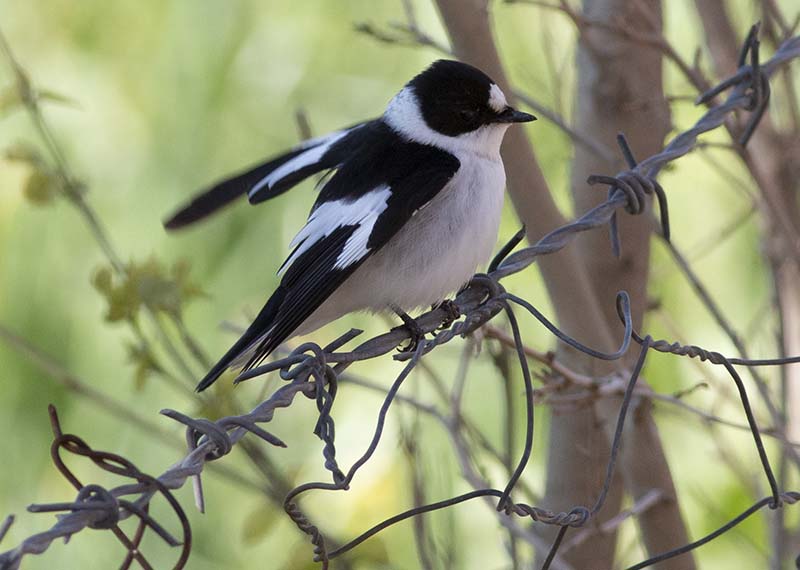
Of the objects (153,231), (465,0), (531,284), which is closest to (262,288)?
(153,231)

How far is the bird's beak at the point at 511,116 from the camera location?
213 cm

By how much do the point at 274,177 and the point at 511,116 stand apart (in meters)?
0.53

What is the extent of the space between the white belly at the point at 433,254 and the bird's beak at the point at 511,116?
0.13m

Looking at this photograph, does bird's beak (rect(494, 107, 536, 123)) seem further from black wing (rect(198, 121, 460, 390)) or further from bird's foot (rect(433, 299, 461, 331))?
bird's foot (rect(433, 299, 461, 331))

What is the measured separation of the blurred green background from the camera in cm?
331

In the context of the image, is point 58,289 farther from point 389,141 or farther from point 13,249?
point 389,141

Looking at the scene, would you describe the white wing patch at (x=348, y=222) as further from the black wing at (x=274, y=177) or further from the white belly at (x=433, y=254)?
the black wing at (x=274, y=177)

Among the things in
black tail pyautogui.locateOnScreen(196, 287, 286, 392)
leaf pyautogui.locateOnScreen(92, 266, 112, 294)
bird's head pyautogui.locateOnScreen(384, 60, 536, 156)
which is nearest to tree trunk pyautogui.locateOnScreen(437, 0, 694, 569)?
bird's head pyautogui.locateOnScreen(384, 60, 536, 156)

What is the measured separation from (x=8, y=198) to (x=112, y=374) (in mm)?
833

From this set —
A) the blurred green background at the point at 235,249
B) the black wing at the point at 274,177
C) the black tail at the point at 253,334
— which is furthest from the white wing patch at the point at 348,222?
the blurred green background at the point at 235,249

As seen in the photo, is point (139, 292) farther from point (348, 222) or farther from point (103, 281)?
point (348, 222)

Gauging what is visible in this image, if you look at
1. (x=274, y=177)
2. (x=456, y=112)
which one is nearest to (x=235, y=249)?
(x=274, y=177)

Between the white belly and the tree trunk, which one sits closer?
the white belly

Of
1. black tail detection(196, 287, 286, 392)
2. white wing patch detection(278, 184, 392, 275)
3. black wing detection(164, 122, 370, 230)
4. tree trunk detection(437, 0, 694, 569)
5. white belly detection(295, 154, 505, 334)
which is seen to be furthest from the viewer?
black wing detection(164, 122, 370, 230)
